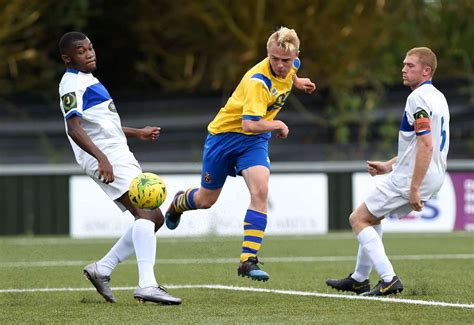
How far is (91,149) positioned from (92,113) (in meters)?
0.35

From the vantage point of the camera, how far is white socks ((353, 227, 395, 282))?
8484mm

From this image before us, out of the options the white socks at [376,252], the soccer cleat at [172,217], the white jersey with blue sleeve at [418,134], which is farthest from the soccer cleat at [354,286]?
the soccer cleat at [172,217]

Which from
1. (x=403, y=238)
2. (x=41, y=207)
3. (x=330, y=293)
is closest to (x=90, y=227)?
(x=41, y=207)

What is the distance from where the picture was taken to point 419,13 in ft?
91.0

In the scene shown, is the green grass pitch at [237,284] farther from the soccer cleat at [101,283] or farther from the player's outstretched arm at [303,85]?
the player's outstretched arm at [303,85]

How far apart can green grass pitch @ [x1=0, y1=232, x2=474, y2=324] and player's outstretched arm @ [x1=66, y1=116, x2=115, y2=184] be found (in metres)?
0.90

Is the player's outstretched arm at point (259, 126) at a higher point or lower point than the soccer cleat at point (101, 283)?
higher

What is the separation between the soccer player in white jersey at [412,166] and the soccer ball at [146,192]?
1.52 m

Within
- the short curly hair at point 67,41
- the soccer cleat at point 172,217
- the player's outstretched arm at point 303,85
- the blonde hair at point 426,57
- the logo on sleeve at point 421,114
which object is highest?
the short curly hair at point 67,41

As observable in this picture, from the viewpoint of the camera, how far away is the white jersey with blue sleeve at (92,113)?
8.41 meters

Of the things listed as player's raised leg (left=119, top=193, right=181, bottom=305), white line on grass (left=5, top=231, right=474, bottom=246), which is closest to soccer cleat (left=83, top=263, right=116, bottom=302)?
player's raised leg (left=119, top=193, right=181, bottom=305)

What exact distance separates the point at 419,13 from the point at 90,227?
12513 mm

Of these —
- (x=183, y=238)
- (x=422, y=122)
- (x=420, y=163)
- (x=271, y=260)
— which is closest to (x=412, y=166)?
(x=420, y=163)

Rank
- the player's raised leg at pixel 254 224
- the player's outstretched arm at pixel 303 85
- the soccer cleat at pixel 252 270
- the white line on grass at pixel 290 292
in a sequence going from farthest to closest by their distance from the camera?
the player's outstretched arm at pixel 303 85
the player's raised leg at pixel 254 224
the soccer cleat at pixel 252 270
the white line on grass at pixel 290 292
